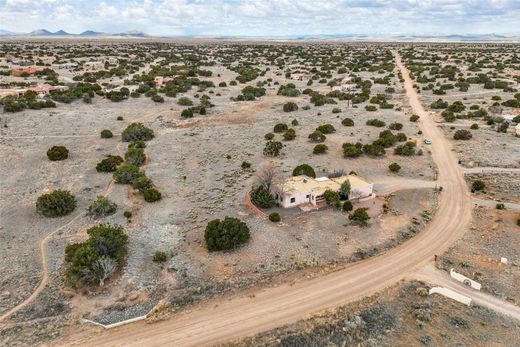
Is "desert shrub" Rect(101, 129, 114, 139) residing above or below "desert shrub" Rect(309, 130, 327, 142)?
below

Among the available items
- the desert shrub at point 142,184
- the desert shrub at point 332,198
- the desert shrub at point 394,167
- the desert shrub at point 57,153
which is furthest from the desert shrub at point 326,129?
the desert shrub at point 57,153

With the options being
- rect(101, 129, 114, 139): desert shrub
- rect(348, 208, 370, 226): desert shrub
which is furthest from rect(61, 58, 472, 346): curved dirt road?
rect(101, 129, 114, 139): desert shrub

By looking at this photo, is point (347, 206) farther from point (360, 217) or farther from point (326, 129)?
point (326, 129)

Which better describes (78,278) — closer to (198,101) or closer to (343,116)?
(343,116)

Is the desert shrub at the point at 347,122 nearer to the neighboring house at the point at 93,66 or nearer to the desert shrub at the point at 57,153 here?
the desert shrub at the point at 57,153

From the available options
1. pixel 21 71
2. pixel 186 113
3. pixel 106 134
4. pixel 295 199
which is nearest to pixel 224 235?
pixel 295 199

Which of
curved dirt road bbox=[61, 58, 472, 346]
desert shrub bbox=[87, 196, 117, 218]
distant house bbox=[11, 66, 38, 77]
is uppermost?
distant house bbox=[11, 66, 38, 77]

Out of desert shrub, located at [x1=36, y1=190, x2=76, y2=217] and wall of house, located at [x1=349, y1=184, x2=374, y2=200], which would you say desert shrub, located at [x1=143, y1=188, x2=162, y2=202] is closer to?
desert shrub, located at [x1=36, y1=190, x2=76, y2=217]
